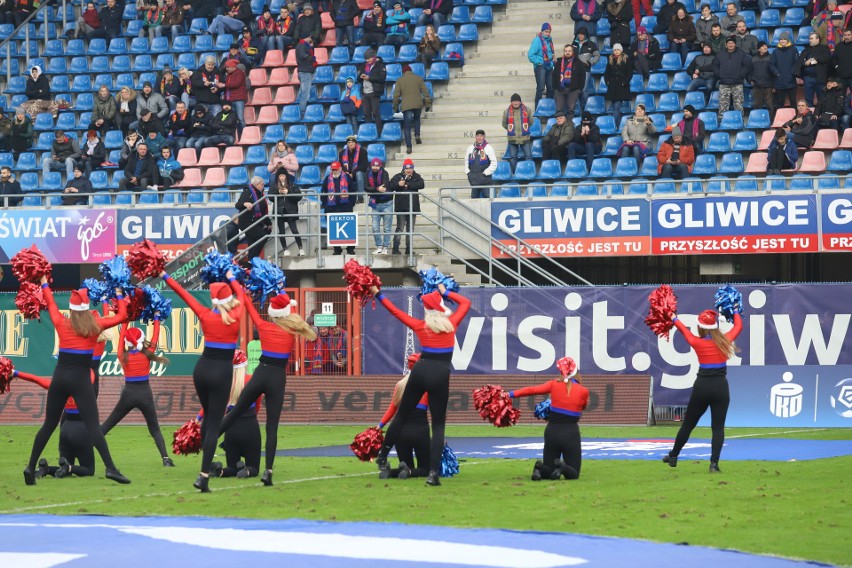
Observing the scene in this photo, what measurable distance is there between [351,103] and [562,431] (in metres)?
18.9

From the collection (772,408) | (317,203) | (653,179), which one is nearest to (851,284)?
(772,408)

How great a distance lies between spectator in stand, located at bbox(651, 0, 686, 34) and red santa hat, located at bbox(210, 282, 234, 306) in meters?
19.4

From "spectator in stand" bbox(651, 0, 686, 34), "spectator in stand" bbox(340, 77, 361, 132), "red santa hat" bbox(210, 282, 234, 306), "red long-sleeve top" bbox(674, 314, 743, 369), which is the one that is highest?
"spectator in stand" bbox(651, 0, 686, 34)

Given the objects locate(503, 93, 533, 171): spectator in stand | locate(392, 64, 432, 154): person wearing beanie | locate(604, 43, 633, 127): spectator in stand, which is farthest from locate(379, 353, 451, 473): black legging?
locate(392, 64, 432, 154): person wearing beanie

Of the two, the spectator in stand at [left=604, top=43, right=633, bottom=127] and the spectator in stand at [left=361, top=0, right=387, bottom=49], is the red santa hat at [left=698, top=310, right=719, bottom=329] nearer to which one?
the spectator in stand at [left=604, top=43, right=633, bottom=127]

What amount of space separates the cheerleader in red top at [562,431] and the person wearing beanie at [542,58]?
17.6 metres

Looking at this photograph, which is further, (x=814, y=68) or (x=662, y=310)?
(x=814, y=68)

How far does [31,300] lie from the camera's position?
1449 centimetres

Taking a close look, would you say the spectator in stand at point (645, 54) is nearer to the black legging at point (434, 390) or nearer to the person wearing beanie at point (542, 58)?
the person wearing beanie at point (542, 58)

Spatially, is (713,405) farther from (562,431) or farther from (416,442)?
(416,442)

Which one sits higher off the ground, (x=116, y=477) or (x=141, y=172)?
(x=141, y=172)

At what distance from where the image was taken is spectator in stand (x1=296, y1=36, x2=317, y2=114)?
33156mm

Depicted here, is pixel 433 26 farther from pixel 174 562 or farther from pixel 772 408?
pixel 174 562

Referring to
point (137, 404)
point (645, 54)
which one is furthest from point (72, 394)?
point (645, 54)
